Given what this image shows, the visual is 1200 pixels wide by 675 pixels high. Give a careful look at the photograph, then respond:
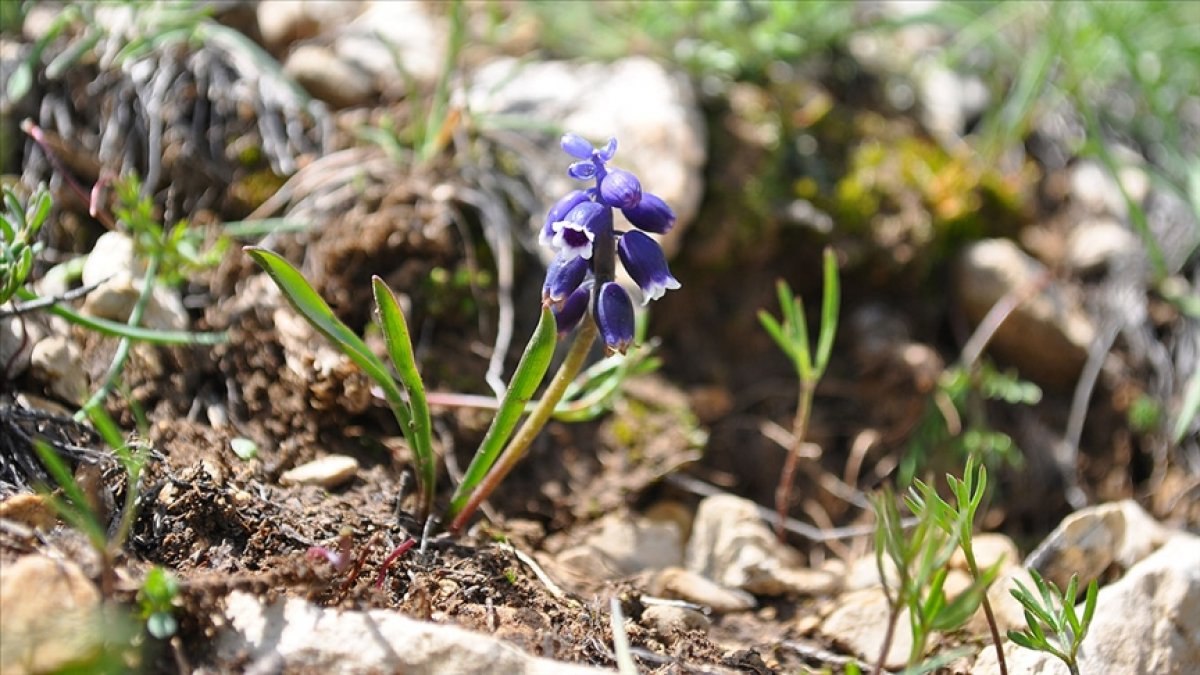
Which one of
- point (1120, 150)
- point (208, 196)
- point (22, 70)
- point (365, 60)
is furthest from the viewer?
point (1120, 150)

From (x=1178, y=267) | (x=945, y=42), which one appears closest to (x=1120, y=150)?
(x=1178, y=267)

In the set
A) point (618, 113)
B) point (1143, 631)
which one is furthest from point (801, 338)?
point (618, 113)

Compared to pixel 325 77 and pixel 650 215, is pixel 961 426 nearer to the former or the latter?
pixel 650 215

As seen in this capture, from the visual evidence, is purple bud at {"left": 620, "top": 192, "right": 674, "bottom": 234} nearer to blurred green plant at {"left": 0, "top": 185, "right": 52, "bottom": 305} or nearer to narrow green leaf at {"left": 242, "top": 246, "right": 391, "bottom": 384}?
narrow green leaf at {"left": 242, "top": 246, "right": 391, "bottom": 384}

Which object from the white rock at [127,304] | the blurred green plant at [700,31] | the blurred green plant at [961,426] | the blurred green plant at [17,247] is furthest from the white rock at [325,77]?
the blurred green plant at [961,426]

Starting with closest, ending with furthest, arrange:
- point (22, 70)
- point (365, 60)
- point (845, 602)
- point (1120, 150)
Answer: point (845, 602), point (22, 70), point (365, 60), point (1120, 150)

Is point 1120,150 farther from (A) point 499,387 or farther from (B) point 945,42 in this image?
(A) point 499,387
